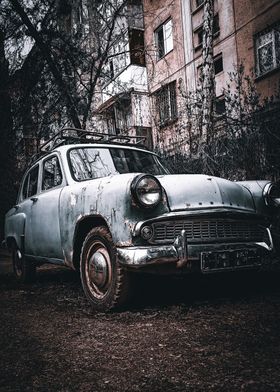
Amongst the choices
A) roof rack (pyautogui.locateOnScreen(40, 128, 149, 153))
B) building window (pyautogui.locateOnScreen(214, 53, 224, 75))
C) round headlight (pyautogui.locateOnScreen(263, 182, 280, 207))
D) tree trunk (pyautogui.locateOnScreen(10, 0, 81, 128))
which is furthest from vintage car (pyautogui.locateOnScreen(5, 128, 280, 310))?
building window (pyautogui.locateOnScreen(214, 53, 224, 75))

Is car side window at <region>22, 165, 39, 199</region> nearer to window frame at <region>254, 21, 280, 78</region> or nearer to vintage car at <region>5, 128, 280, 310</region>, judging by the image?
vintage car at <region>5, 128, 280, 310</region>

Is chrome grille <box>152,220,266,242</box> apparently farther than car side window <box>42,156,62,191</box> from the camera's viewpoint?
No

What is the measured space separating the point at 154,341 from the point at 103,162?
7.25ft

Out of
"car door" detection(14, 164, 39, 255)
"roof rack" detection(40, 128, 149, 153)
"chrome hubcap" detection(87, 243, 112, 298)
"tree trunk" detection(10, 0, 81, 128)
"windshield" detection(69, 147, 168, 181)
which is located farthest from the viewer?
"tree trunk" detection(10, 0, 81, 128)

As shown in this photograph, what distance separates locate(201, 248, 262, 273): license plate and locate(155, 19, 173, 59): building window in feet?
53.2

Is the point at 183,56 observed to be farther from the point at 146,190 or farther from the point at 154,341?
the point at 154,341

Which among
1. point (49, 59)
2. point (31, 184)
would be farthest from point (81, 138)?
point (49, 59)

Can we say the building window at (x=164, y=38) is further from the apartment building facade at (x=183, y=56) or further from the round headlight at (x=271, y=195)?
the round headlight at (x=271, y=195)

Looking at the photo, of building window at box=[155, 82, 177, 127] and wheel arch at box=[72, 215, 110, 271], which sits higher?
building window at box=[155, 82, 177, 127]

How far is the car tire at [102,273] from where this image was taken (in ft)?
9.61

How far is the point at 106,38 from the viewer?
37.2 ft

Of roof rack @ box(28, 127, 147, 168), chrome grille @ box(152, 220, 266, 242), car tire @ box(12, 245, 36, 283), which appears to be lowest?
car tire @ box(12, 245, 36, 283)

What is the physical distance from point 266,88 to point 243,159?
8.15m

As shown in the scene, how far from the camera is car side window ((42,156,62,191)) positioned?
13.8 ft
